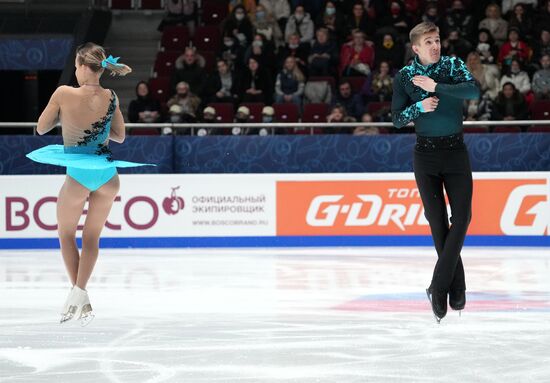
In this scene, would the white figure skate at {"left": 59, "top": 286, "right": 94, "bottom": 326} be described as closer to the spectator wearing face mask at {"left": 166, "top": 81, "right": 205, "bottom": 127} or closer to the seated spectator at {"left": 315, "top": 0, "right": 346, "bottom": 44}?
the spectator wearing face mask at {"left": 166, "top": 81, "right": 205, "bottom": 127}

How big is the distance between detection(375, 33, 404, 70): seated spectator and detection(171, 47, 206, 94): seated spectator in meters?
2.47

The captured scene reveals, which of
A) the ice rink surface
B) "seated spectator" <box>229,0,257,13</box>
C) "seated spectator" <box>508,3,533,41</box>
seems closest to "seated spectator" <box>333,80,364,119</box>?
"seated spectator" <box>229,0,257,13</box>

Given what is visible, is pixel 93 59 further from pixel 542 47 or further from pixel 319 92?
pixel 542 47

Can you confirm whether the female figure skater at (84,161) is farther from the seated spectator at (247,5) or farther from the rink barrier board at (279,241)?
the seated spectator at (247,5)

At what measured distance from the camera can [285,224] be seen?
41.9 ft

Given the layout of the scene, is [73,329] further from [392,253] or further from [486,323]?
[392,253]

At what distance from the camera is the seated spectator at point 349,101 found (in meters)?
14.2

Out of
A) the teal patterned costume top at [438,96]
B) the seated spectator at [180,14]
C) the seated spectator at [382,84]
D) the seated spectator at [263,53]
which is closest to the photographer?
the teal patterned costume top at [438,96]

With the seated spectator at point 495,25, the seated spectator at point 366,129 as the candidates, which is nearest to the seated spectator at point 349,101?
the seated spectator at point 366,129

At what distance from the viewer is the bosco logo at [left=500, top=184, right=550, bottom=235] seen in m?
12.5

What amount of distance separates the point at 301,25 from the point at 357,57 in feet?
4.24

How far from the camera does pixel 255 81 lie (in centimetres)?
1507

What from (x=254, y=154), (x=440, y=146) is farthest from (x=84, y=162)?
(x=254, y=154)

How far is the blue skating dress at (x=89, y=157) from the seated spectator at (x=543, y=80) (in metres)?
8.87
